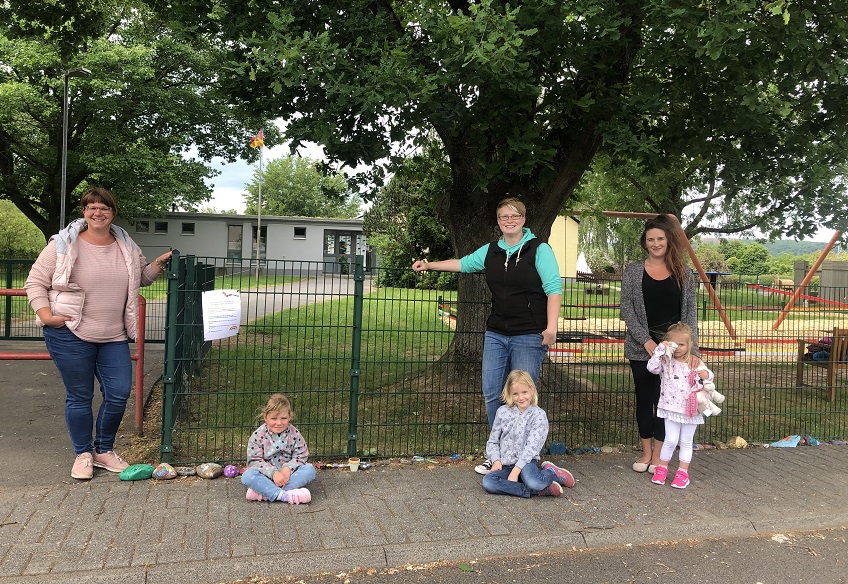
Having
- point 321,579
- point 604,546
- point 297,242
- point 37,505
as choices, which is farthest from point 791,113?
point 297,242

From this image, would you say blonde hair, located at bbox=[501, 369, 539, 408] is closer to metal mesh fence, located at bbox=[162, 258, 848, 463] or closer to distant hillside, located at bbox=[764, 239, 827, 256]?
metal mesh fence, located at bbox=[162, 258, 848, 463]

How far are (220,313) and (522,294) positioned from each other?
2324 millimetres

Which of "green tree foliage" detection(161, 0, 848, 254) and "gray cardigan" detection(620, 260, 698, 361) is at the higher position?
"green tree foliage" detection(161, 0, 848, 254)

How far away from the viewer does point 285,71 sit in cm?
512

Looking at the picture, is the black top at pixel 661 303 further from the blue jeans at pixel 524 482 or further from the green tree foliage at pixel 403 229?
the green tree foliage at pixel 403 229

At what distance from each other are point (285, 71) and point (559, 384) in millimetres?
3871

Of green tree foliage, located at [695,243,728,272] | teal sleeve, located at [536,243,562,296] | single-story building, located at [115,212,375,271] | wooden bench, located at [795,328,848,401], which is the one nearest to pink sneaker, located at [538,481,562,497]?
teal sleeve, located at [536,243,562,296]

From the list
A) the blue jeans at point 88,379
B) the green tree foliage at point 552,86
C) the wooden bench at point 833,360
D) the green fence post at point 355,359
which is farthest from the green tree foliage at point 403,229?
the blue jeans at point 88,379

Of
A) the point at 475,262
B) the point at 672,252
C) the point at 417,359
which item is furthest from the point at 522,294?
the point at 417,359

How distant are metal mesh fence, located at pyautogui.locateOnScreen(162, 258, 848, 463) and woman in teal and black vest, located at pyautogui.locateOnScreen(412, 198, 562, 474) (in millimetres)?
727

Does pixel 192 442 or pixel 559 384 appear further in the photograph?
pixel 559 384

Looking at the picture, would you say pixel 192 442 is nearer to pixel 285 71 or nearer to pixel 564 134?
pixel 285 71

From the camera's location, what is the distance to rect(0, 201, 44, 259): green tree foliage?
117ft

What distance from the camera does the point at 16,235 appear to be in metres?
36.4
